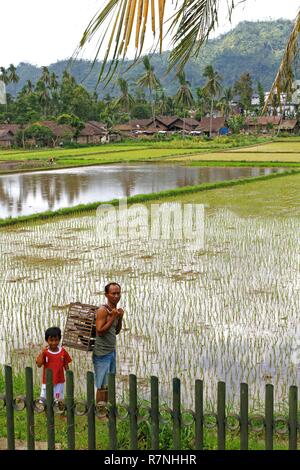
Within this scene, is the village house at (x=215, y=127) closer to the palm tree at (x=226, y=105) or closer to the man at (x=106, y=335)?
the palm tree at (x=226, y=105)

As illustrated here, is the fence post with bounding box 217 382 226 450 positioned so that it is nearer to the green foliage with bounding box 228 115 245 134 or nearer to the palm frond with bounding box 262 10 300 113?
the palm frond with bounding box 262 10 300 113

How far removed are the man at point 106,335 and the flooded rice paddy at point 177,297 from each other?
22.7 inches

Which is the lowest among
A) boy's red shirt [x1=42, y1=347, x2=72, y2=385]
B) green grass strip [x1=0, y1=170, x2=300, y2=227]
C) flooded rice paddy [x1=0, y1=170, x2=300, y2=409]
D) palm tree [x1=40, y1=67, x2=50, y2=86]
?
flooded rice paddy [x1=0, y1=170, x2=300, y2=409]

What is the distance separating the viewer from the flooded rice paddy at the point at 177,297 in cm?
538

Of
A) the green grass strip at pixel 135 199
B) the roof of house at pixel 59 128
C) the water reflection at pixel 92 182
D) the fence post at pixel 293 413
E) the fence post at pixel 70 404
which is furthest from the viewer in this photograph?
the roof of house at pixel 59 128

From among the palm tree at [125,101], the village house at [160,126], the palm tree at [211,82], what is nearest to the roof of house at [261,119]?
the palm tree at [211,82]

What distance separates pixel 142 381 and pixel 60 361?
→ 121cm

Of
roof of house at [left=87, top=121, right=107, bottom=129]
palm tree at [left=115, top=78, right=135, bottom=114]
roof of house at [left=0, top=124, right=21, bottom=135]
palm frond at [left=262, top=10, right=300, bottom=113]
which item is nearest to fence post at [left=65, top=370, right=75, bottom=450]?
palm frond at [left=262, top=10, right=300, bottom=113]

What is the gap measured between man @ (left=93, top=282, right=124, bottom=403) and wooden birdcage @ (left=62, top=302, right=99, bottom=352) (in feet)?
0.29

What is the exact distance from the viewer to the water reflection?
59.0ft

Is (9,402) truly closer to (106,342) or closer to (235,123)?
(106,342)

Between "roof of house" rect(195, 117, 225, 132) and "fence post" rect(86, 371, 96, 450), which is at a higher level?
"roof of house" rect(195, 117, 225, 132)

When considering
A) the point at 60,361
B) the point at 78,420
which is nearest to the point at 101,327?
the point at 60,361

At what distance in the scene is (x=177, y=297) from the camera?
7840 mm
